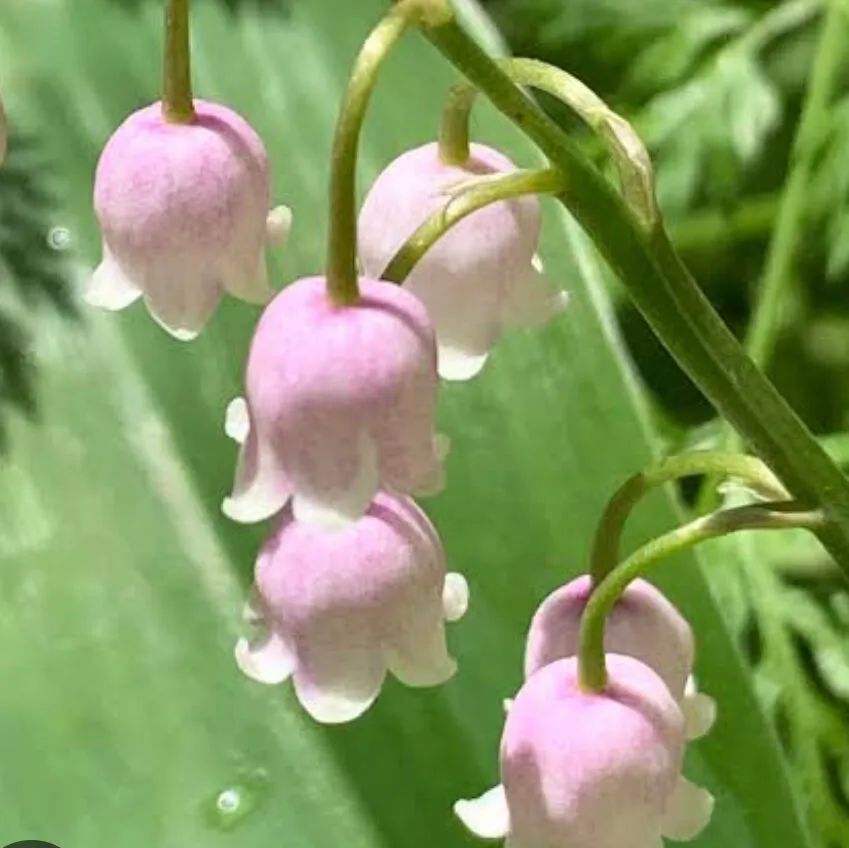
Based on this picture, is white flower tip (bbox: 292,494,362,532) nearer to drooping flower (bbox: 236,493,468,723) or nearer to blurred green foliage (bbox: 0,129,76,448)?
drooping flower (bbox: 236,493,468,723)

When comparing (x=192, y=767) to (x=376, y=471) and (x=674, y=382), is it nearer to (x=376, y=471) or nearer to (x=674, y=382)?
(x=376, y=471)

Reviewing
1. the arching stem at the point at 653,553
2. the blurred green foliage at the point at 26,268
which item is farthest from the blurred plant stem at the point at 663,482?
the blurred green foliage at the point at 26,268

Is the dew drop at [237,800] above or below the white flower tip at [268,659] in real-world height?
below

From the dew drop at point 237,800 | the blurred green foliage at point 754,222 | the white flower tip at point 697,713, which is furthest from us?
the blurred green foliage at point 754,222

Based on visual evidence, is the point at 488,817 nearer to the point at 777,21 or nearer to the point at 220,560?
the point at 220,560

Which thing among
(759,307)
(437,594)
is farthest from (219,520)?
(759,307)

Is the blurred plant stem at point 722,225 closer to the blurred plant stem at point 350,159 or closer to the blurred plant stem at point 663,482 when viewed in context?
the blurred plant stem at point 663,482
